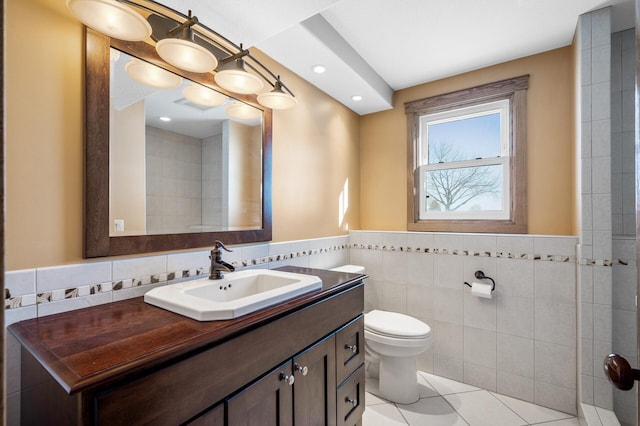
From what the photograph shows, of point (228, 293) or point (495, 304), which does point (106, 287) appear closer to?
point (228, 293)

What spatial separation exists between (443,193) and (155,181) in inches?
88.0

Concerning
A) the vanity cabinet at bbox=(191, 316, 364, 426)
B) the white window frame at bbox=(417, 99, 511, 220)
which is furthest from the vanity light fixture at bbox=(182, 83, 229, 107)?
the white window frame at bbox=(417, 99, 511, 220)

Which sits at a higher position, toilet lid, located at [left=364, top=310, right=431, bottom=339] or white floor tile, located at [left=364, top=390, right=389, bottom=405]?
toilet lid, located at [left=364, top=310, right=431, bottom=339]

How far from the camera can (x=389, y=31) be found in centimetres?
195

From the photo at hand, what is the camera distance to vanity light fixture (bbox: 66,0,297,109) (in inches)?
39.4

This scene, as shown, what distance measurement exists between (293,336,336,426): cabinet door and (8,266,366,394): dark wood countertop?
9.3 inches

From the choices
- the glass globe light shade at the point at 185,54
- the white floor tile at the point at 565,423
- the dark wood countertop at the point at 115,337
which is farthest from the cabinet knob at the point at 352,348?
the glass globe light shade at the point at 185,54

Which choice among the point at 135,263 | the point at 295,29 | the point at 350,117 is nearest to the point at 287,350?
the point at 135,263

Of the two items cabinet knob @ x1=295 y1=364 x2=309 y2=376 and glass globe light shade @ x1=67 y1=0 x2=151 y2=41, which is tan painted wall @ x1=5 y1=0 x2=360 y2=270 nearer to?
glass globe light shade @ x1=67 y1=0 x2=151 y2=41

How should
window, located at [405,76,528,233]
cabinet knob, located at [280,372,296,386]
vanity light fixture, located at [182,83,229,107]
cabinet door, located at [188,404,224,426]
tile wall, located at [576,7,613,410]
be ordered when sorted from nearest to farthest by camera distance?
cabinet door, located at [188,404,224,426] < cabinet knob, located at [280,372,296,386] < vanity light fixture, located at [182,83,229,107] < tile wall, located at [576,7,613,410] < window, located at [405,76,528,233]

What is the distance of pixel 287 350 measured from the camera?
43.5 inches

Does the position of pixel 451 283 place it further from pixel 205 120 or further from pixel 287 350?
pixel 205 120

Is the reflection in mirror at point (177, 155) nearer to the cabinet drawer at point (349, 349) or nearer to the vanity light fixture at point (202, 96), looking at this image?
the vanity light fixture at point (202, 96)

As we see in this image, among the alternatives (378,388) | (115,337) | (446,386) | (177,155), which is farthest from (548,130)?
(115,337)
